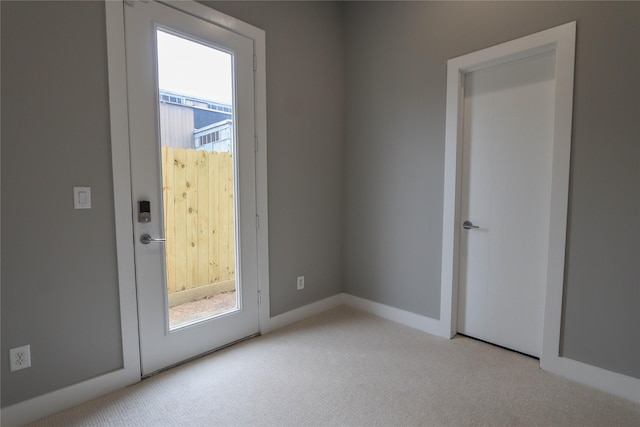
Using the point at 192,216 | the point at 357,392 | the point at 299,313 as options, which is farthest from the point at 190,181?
the point at 357,392

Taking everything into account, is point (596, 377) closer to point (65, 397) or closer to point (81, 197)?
point (65, 397)

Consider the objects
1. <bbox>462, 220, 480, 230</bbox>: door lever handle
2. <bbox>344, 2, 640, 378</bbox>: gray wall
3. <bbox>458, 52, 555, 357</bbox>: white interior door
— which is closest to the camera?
<bbox>344, 2, 640, 378</bbox>: gray wall

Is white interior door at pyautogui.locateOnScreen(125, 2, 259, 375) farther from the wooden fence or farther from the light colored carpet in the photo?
the light colored carpet

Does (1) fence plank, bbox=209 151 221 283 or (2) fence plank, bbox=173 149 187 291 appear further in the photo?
(1) fence plank, bbox=209 151 221 283

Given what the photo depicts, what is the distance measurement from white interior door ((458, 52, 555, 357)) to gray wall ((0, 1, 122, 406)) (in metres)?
2.50

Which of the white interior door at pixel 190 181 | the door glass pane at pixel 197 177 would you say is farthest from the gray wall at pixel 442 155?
the door glass pane at pixel 197 177

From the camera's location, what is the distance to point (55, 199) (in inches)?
69.0

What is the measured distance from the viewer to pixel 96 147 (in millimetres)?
1866

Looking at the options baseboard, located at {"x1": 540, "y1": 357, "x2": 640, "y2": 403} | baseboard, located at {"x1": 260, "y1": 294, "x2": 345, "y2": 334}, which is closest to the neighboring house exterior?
baseboard, located at {"x1": 260, "y1": 294, "x2": 345, "y2": 334}

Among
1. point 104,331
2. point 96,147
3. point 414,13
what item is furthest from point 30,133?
point 414,13

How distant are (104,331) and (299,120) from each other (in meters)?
2.10

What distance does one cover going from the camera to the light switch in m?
1.81

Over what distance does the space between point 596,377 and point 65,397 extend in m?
3.06

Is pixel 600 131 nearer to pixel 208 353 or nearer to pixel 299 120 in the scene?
pixel 299 120
